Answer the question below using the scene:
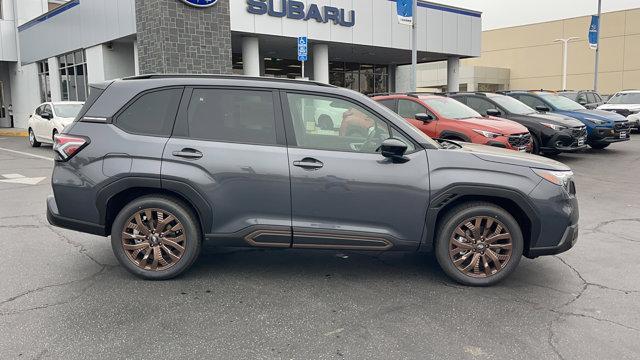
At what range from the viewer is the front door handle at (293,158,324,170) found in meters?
4.24

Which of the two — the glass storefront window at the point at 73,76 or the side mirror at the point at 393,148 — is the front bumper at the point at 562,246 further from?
the glass storefront window at the point at 73,76

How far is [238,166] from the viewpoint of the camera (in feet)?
14.0

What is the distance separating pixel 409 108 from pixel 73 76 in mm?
18306

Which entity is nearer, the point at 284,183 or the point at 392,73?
the point at 284,183

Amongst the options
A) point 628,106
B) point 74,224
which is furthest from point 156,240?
point 628,106

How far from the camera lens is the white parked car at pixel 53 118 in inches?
584

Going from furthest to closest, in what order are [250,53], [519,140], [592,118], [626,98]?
[626,98] < [250,53] < [592,118] < [519,140]

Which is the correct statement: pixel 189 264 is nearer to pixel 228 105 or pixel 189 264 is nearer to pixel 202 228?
pixel 202 228

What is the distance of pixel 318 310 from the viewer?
3898 mm

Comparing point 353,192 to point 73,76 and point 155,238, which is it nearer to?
point 155,238

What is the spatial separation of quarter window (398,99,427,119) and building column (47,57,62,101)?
20.0 metres

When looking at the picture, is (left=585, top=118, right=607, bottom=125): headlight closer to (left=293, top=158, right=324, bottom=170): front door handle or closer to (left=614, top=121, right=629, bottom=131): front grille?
(left=614, top=121, right=629, bottom=131): front grille

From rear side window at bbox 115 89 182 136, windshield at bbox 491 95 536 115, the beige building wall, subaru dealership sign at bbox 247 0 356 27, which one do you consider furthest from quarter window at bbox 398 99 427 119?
the beige building wall

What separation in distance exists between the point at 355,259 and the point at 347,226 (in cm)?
94
